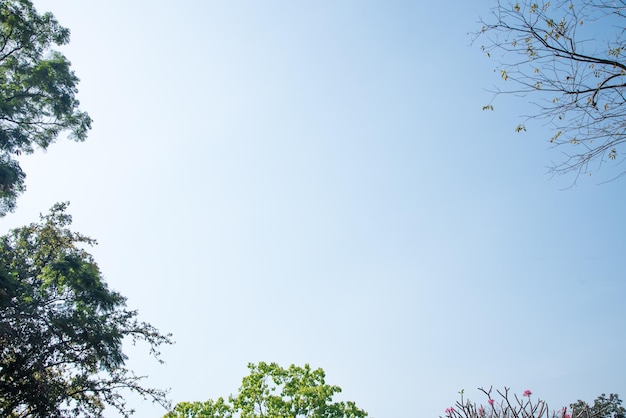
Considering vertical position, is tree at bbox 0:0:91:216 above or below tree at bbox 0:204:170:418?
above

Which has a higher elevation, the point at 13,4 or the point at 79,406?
the point at 13,4

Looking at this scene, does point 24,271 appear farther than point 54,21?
Yes

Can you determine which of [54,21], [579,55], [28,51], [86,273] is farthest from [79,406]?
[579,55]

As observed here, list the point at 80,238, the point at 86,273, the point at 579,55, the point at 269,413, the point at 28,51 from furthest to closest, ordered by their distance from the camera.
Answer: the point at 269,413 → the point at 80,238 → the point at 86,273 → the point at 28,51 → the point at 579,55

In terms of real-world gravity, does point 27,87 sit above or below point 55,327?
above

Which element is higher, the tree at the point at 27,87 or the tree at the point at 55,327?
the tree at the point at 27,87

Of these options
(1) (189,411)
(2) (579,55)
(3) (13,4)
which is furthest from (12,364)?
(2) (579,55)

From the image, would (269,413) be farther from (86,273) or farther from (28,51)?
(28,51)

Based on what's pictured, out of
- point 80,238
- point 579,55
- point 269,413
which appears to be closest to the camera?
point 579,55

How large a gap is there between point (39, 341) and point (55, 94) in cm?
857

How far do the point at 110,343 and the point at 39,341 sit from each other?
2290 millimetres

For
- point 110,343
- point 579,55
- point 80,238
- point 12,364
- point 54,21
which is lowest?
point 579,55

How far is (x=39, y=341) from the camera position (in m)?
13.6

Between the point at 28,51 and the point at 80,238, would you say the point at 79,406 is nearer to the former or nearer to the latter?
the point at 80,238
